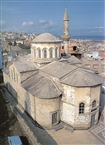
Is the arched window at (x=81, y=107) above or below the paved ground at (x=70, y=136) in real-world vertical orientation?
above

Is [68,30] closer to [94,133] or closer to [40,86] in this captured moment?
[40,86]

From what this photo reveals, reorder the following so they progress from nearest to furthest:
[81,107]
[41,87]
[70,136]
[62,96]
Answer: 1. [70,136]
2. [81,107]
3. [62,96]
4. [41,87]

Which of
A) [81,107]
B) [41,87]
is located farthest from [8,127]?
[81,107]

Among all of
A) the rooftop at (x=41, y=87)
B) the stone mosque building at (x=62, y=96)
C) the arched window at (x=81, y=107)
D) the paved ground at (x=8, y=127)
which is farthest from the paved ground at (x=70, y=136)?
the rooftop at (x=41, y=87)

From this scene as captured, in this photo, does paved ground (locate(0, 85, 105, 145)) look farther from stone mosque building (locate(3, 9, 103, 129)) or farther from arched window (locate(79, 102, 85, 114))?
arched window (locate(79, 102, 85, 114))

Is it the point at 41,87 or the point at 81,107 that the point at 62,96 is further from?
the point at 41,87

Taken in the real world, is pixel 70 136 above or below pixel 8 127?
below

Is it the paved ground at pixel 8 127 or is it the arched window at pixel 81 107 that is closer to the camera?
the paved ground at pixel 8 127

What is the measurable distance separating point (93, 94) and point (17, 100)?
37.8 feet

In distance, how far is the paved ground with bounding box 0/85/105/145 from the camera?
14.3m

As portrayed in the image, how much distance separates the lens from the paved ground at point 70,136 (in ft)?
47.1

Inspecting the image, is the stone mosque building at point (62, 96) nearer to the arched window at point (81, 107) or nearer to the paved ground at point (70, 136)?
the arched window at point (81, 107)

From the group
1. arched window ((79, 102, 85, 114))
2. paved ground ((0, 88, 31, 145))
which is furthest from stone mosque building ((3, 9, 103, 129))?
paved ground ((0, 88, 31, 145))

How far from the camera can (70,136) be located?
15.1 metres
